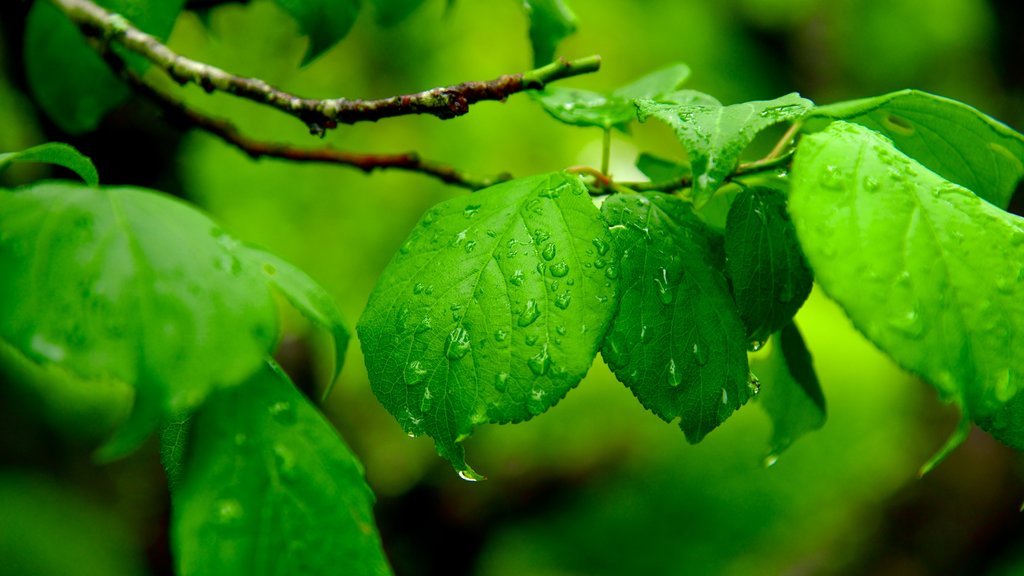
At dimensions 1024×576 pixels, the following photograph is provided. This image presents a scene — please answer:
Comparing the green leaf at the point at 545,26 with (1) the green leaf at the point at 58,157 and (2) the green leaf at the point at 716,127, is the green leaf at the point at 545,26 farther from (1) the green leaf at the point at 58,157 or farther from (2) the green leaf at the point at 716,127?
(1) the green leaf at the point at 58,157

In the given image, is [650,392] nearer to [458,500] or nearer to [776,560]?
[458,500]

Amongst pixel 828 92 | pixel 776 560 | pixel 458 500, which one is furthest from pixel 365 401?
pixel 828 92

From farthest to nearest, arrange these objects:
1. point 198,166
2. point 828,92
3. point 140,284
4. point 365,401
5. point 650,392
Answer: point 828,92 < point 365,401 < point 198,166 < point 650,392 < point 140,284

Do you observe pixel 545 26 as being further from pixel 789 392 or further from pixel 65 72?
pixel 65 72

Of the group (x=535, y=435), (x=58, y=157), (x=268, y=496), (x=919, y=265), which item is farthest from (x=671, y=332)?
(x=535, y=435)

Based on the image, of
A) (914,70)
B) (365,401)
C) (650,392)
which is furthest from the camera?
(914,70)

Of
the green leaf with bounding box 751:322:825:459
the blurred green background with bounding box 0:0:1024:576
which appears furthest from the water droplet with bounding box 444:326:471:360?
the blurred green background with bounding box 0:0:1024:576

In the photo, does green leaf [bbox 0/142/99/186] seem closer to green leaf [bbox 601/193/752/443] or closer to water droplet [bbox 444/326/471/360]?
water droplet [bbox 444/326/471/360]
